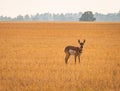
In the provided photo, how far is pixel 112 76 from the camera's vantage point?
1395cm

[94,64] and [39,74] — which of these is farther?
[94,64]

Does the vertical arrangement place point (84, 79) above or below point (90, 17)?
above

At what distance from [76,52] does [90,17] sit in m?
147

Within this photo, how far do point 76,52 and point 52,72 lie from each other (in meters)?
2.62

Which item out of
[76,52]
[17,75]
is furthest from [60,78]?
[76,52]

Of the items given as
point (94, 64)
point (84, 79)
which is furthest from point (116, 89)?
point (94, 64)

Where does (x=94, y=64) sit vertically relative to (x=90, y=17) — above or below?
above

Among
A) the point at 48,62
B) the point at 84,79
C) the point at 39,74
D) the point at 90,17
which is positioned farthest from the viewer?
the point at 90,17

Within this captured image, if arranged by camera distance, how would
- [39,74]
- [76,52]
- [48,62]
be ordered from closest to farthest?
[39,74] < [76,52] < [48,62]

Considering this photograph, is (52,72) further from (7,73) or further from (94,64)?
(94,64)

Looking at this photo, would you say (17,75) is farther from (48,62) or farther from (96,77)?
(48,62)

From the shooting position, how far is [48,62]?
18375 mm

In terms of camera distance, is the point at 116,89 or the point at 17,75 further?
the point at 17,75

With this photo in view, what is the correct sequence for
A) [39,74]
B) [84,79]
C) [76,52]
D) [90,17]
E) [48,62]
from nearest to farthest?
[84,79]
[39,74]
[76,52]
[48,62]
[90,17]
